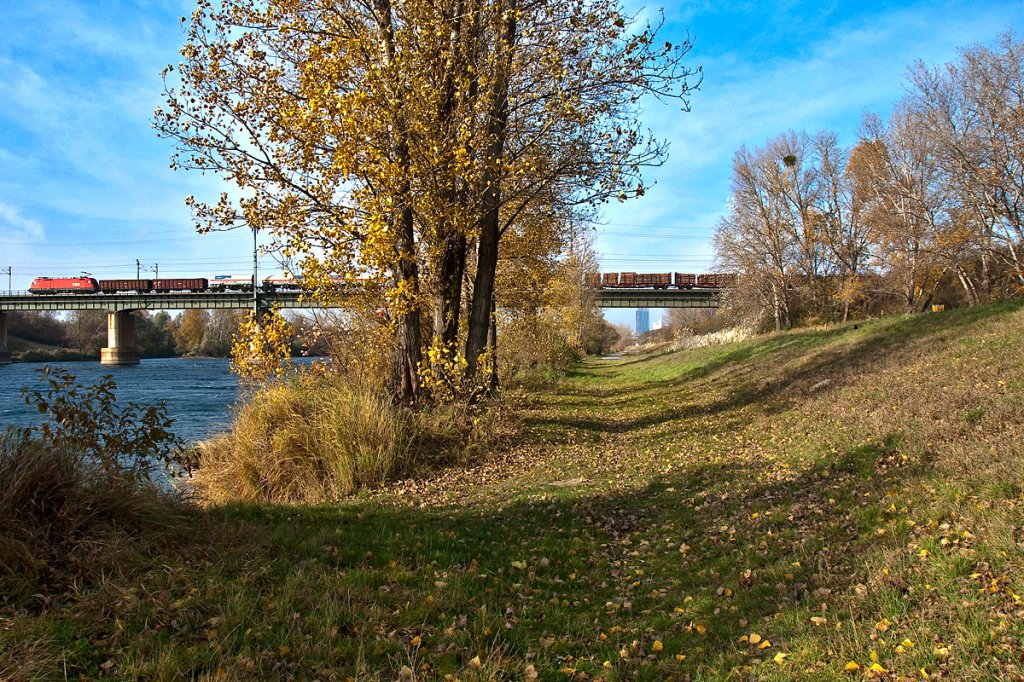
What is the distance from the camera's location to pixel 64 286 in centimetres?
5728

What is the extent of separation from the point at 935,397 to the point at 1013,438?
2.42 meters

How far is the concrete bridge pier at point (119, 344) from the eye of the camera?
54.8 meters

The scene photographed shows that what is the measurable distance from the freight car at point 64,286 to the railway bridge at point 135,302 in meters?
1.91

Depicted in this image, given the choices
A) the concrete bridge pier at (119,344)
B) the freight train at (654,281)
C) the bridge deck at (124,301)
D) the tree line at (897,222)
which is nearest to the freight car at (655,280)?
the freight train at (654,281)

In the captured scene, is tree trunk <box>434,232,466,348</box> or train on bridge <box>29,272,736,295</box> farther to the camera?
train on bridge <box>29,272,736,295</box>

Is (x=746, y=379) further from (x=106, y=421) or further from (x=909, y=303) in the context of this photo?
(x=909, y=303)

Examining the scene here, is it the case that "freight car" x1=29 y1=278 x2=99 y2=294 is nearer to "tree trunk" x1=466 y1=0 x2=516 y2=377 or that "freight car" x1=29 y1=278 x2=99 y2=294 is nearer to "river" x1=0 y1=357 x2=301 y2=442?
"river" x1=0 y1=357 x2=301 y2=442

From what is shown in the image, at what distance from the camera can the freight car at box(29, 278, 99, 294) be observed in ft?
184

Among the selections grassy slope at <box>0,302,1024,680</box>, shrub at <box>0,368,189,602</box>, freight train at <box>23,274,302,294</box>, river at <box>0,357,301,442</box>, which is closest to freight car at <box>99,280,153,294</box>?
freight train at <box>23,274,302,294</box>

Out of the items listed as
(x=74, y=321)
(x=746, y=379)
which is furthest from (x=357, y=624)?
(x=74, y=321)

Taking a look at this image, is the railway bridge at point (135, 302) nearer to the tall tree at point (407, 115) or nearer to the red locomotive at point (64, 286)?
the red locomotive at point (64, 286)

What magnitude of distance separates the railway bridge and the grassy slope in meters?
43.7

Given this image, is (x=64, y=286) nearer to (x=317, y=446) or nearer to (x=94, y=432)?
(x=317, y=446)

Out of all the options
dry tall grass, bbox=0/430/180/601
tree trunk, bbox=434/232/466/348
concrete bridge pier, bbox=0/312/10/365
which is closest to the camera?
dry tall grass, bbox=0/430/180/601
